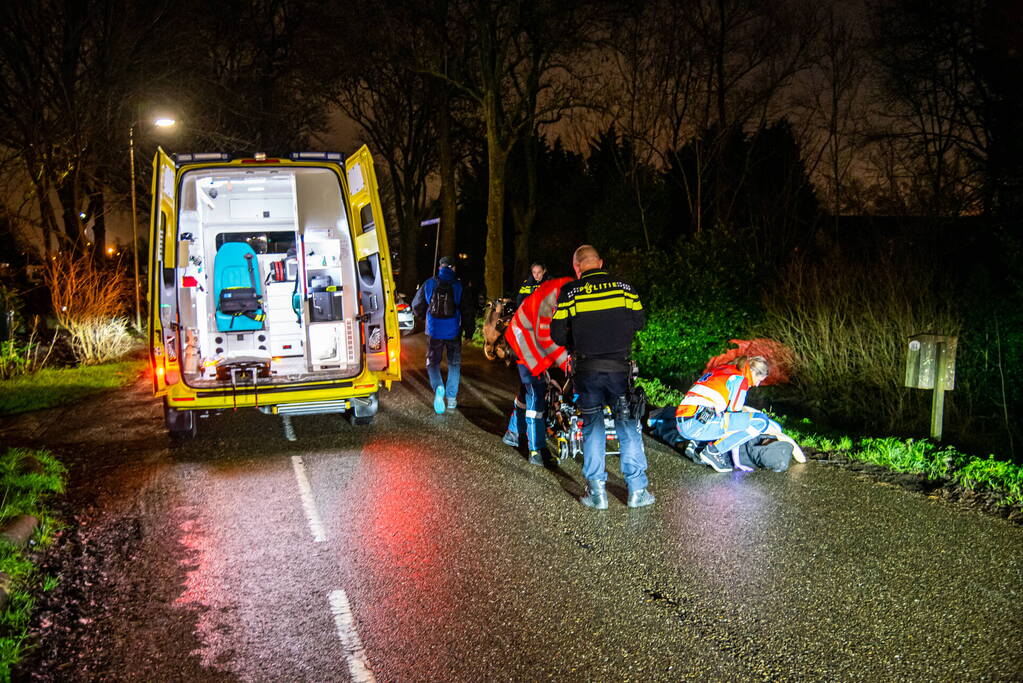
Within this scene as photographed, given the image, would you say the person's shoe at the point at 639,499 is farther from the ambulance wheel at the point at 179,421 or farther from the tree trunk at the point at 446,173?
the tree trunk at the point at 446,173

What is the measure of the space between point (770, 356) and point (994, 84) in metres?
10.6

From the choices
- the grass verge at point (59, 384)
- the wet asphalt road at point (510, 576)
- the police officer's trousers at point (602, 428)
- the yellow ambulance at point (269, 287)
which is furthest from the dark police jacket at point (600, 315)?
the grass verge at point (59, 384)

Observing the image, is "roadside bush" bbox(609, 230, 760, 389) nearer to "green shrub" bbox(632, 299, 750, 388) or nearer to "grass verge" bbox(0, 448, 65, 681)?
"green shrub" bbox(632, 299, 750, 388)

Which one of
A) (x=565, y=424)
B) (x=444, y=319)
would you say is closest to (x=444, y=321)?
(x=444, y=319)

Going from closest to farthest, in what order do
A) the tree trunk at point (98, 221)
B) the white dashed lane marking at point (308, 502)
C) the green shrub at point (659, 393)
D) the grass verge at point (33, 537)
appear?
the grass verge at point (33, 537), the white dashed lane marking at point (308, 502), the green shrub at point (659, 393), the tree trunk at point (98, 221)

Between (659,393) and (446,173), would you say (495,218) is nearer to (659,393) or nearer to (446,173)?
(446,173)

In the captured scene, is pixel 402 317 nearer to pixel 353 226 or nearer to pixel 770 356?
pixel 353 226

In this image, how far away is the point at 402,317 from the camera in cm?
1018

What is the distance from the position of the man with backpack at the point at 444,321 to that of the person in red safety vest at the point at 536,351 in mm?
2266

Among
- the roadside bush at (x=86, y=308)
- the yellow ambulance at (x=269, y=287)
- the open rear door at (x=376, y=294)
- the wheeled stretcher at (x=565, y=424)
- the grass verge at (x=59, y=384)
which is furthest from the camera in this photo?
the roadside bush at (x=86, y=308)

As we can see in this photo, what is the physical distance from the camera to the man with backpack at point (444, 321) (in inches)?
373

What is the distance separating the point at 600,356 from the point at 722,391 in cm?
142

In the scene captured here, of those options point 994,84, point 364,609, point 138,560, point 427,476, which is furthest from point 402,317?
point 994,84

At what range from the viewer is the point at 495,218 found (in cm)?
1992
